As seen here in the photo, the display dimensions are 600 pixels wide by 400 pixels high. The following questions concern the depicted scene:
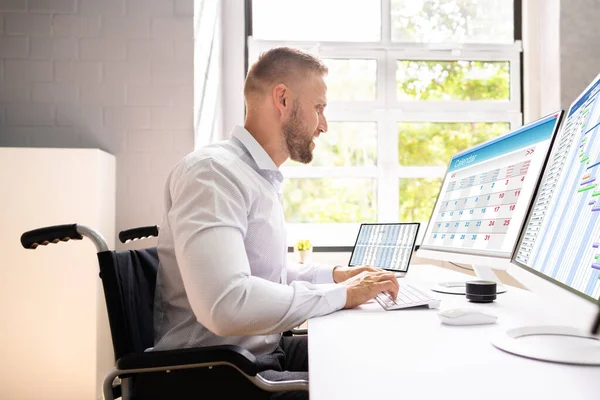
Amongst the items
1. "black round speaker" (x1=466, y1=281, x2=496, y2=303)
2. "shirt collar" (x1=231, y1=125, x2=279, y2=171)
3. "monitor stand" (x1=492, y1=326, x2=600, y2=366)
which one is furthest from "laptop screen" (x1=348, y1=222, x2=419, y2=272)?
"monitor stand" (x1=492, y1=326, x2=600, y2=366)

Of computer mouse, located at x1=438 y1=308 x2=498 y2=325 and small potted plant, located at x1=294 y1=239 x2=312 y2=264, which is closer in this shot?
computer mouse, located at x1=438 y1=308 x2=498 y2=325

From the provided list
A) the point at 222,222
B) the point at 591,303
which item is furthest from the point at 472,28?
the point at 591,303

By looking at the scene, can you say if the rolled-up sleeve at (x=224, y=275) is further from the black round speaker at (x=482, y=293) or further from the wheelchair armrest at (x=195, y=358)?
the black round speaker at (x=482, y=293)

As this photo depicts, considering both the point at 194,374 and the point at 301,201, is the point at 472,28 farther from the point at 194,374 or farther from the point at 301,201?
the point at 194,374

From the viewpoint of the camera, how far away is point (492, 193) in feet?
4.20

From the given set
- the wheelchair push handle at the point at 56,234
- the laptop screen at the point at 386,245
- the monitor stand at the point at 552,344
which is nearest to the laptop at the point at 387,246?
the laptop screen at the point at 386,245

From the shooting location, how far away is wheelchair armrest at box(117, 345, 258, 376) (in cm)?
90

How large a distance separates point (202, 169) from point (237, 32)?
2.32 m

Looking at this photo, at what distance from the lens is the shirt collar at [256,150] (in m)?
1.30

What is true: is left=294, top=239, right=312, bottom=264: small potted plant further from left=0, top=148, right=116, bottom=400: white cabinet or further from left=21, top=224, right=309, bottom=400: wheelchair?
left=21, top=224, right=309, bottom=400: wheelchair

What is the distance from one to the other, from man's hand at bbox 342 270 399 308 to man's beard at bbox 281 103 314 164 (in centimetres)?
44

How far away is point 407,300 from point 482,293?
0.20 metres

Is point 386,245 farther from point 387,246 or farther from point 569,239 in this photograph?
point 569,239

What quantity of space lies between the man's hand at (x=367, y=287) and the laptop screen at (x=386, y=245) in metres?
0.46
